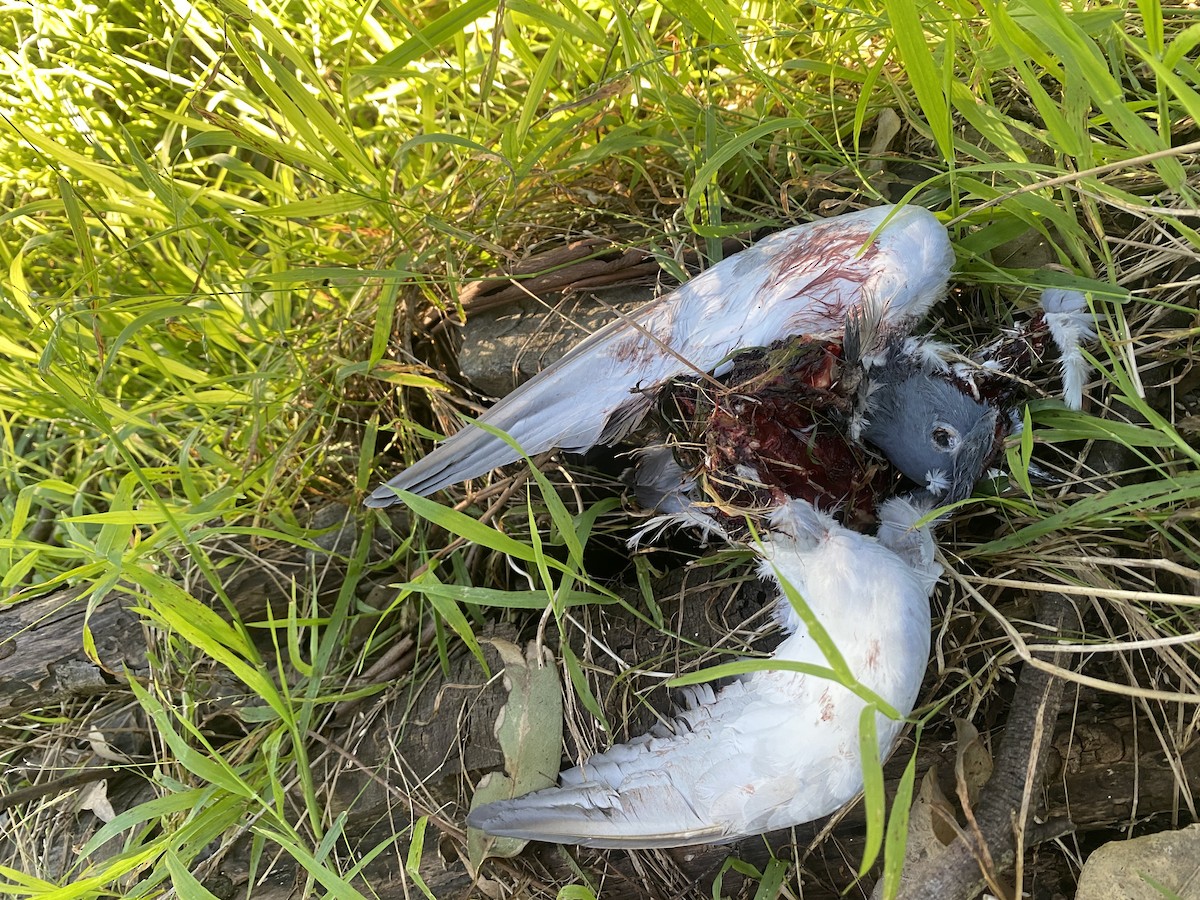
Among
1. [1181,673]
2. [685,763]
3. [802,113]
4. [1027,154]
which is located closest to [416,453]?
[685,763]

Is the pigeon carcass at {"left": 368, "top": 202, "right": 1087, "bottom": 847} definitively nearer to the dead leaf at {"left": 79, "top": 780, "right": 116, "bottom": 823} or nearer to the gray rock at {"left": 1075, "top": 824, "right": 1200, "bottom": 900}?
the gray rock at {"left": 1075, "top": 824, "right": 1200, "bottom": 900}

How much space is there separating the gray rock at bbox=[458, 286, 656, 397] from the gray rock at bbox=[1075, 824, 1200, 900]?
106 cm

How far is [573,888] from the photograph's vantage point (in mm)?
1041

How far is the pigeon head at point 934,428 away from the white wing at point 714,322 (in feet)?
0.30

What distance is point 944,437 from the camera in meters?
0.98

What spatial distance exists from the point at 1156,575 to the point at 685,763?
71 centimetres

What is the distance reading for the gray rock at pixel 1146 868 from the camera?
36.9 inches

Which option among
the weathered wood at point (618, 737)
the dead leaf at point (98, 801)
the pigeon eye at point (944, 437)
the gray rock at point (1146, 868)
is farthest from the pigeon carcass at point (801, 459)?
the dead leaf at point (98, 801)

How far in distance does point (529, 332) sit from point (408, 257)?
27 cm

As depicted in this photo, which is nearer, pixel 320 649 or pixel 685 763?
pixel 685 763

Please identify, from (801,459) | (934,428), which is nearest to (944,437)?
(934,428)

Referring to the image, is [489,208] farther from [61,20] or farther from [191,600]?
[61,20]

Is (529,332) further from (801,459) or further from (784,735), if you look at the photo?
(784,735)

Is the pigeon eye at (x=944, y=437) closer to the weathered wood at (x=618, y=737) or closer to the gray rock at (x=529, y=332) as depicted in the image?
the weathered wood at (x=618, y=737)
